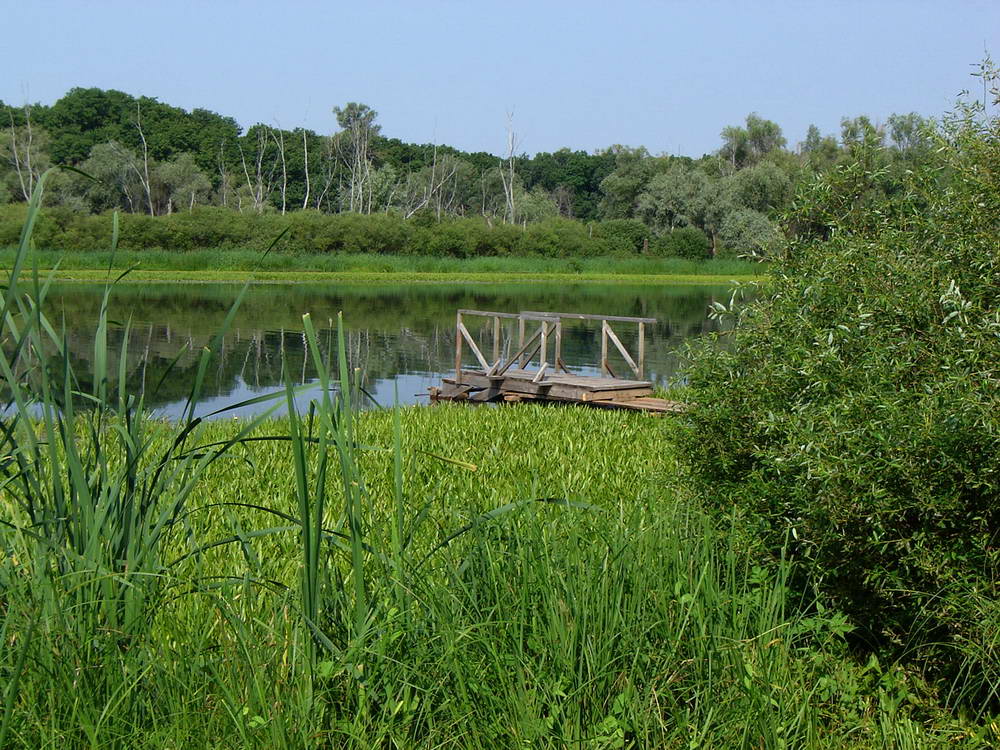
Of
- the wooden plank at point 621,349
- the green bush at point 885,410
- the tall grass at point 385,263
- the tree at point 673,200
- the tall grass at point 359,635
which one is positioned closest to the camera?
the tall grass at point 359,635

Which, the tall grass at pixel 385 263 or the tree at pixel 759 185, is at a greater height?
the tree at pixel 759 185

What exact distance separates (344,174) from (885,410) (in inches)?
2998

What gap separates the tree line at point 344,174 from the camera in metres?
59.5

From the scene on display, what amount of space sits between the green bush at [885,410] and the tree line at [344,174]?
163ft

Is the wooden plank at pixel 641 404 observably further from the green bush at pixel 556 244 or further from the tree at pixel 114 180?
the tree at pixel 114 180

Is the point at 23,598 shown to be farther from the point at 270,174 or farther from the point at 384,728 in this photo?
the point at 270,174

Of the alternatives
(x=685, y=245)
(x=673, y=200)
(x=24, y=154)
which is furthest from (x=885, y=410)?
(x=24, y=154)

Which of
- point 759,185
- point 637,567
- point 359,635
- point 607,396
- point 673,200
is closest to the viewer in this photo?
point 359,635

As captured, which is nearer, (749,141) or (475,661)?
(475,661)

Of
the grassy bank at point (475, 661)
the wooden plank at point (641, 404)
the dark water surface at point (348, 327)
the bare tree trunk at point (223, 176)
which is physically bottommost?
the dark water surface at point (348, 327)

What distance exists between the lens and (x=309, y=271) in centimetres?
4850

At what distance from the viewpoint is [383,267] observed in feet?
166

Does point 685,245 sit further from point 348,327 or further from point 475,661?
point 475,661

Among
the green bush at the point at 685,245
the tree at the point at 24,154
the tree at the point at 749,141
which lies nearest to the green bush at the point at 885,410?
the green bush at the point at 685,245
